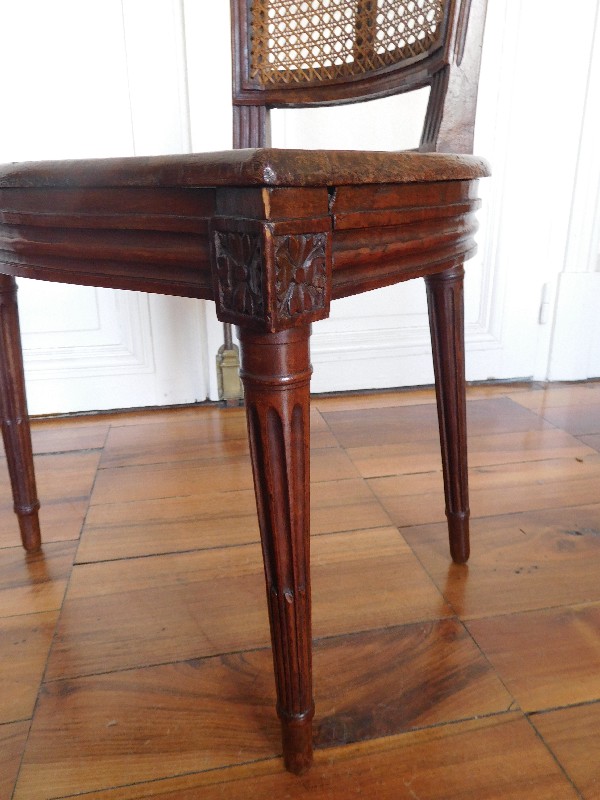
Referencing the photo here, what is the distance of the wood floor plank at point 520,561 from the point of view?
2.62 ft

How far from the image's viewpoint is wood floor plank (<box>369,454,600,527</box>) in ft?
3.32

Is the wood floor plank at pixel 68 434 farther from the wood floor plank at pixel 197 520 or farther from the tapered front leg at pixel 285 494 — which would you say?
the tapered front leg at pixel 285 494

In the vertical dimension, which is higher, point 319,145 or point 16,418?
point 319,145

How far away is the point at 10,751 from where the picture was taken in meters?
0.59

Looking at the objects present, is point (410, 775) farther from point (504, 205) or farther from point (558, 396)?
point (504, 205)

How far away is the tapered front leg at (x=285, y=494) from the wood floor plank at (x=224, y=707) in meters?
0.08

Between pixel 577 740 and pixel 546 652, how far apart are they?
0.38ft

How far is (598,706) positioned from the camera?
63 cm

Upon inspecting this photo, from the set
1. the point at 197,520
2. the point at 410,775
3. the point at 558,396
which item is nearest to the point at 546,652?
the point at 410,775

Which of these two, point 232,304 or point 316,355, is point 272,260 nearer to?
point 232,304

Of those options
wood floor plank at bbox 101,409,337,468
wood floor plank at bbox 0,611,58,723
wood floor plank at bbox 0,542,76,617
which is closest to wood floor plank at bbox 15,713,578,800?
wood floor plank at bbox 0,611,58,723

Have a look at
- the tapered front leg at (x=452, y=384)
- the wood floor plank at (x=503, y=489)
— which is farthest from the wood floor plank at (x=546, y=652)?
the wood floor plank at (x=503, y=489)

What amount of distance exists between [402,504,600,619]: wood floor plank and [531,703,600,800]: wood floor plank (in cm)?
16

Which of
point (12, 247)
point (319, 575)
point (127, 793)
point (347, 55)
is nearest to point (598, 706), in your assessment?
point (319, 575)
